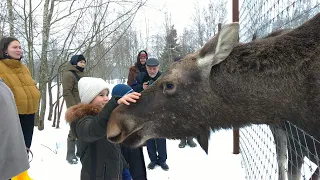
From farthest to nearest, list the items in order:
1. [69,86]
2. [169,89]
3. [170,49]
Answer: [170,49], [69,86], [169,89]

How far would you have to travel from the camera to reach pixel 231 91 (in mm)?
2396

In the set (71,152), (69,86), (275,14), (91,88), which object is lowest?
(71,152)

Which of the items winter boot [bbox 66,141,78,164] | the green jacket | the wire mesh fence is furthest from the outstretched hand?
winter boot [bbox 66,141,78,164]

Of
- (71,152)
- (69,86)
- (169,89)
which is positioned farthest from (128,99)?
(71,152)

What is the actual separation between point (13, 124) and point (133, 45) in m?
37.6

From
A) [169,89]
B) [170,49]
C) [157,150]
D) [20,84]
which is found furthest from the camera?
[170,49]

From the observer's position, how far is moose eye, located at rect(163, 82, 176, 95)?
8.19 ft

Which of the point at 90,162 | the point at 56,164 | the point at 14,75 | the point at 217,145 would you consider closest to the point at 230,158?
the point at 217,145

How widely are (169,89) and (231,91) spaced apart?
491mm

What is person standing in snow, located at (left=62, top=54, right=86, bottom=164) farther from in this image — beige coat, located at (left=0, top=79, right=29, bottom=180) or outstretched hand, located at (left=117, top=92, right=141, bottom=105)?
outstretched hand, located at (left=117, top=92, right=141, bottom=105)

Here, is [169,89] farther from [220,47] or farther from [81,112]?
[81,112]

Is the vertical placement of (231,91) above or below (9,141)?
above

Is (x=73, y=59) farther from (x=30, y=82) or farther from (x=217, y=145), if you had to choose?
(x=217, y=145)

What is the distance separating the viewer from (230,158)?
19.8ft
